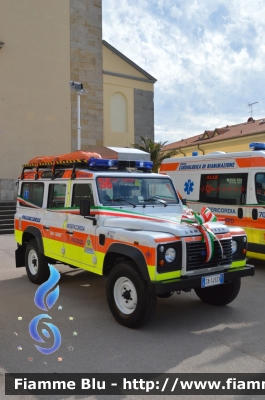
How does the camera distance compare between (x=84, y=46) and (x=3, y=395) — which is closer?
(x=3, y=395)

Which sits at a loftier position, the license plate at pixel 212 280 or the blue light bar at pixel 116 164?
the blue light bar at pixel 116 164

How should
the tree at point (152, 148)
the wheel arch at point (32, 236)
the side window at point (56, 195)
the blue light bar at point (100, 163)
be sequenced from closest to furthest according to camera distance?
the blue light bar at point (100, 163), the side window at point (56, 195), the wheel arch at point (32, 236), the tree at point (152, 148)

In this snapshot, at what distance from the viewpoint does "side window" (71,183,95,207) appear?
240 inches

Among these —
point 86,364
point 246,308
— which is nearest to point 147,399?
point 86,364

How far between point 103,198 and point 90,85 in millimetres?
19559

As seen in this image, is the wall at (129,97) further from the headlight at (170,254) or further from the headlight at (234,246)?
the headlight at (170,254)

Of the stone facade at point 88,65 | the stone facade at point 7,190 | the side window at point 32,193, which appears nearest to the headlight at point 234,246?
the side window at point 32,193

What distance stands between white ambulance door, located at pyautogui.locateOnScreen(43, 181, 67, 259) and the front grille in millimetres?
2451

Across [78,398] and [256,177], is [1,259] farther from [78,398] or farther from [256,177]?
[78,398]

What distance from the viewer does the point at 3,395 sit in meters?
3.60

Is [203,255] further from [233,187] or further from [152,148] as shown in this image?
[152,148]

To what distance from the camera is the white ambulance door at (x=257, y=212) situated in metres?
8.38

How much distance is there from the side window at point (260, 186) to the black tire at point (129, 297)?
14.2 ft

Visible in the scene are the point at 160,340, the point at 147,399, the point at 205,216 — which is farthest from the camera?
the point at 205,216
